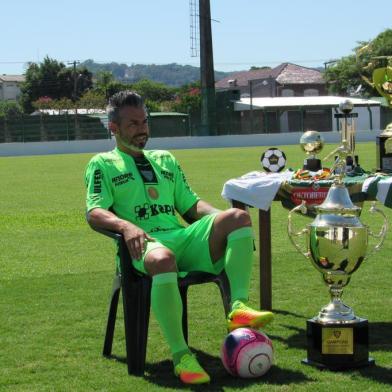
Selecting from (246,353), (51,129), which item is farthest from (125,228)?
(51,129)

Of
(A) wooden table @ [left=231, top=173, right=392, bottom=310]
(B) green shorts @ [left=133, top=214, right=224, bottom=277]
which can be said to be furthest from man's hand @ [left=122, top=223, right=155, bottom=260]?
(A) wooden table @ [left=231, top=173, right=392, bottom=310]

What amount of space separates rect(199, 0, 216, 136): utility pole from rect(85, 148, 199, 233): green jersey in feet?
122

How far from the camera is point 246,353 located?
4.19 meters

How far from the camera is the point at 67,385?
14.1 feet

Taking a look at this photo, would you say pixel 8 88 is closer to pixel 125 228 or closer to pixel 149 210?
pixel 149 210

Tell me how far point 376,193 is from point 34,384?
80.7 inches

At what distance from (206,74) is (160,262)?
40930 mm

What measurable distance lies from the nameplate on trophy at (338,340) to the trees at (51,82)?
264 feet

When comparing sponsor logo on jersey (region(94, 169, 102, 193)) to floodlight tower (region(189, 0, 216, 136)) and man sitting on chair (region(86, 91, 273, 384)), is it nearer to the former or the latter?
man sitting on chair (region(86, 91, 273, 384))

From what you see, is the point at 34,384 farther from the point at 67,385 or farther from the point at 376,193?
Answer: the point at 376,193

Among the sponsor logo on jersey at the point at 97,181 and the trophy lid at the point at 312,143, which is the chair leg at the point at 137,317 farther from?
the trophy lid at the point at 312,143

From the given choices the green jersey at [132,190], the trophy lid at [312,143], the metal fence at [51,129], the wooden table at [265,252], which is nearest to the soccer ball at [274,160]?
the trophy lid at [312,143]

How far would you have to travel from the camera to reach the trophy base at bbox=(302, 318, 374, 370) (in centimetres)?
431

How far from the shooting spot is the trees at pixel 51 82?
8431 cm
